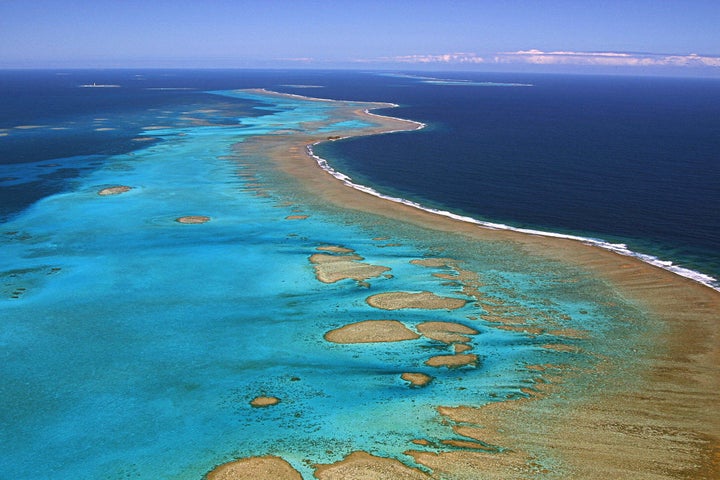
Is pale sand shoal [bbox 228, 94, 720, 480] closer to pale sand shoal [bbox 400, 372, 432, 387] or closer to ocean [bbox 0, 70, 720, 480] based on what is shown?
ocean [bbox 0, 70, 720, 480]

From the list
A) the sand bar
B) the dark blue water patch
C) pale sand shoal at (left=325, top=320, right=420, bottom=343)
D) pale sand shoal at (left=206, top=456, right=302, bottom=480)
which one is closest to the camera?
the sand bar

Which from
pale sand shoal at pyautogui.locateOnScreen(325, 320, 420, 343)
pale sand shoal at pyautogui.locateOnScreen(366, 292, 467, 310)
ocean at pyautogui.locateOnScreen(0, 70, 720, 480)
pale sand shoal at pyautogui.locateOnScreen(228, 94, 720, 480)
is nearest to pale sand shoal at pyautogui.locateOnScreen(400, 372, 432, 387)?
ocean at pyautogui.locateOnScreen(0, 70, 720, 480)

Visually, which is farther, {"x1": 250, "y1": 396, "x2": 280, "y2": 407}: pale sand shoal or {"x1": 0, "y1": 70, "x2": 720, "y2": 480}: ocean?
{"x1": 250, "y1": 396, "x2": 280, "y2": 407}: pale sand shoal

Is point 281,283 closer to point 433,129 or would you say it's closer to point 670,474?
point 670,474

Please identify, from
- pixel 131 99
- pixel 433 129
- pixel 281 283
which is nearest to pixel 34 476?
pixel 281 283

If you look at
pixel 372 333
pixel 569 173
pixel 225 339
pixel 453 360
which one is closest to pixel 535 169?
pixel 569 173

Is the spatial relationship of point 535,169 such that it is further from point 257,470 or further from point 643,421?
point 257,470
